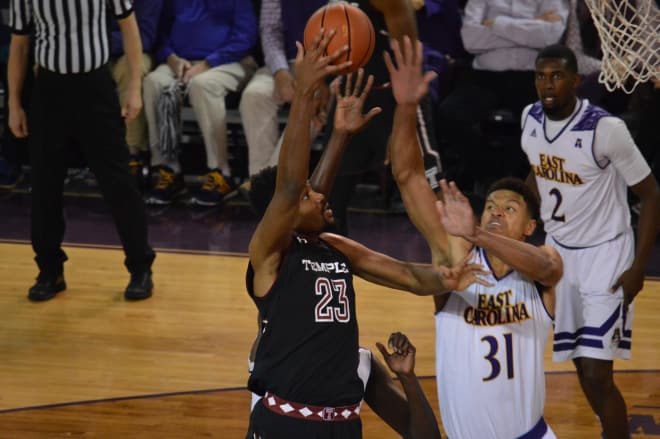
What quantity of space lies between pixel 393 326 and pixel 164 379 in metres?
1.50

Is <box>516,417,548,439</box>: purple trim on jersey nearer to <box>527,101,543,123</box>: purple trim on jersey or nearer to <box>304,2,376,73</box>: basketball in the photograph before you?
<box>304,2,376,73</box>: basketball

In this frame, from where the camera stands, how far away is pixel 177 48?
386 inches

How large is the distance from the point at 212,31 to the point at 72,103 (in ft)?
10.1

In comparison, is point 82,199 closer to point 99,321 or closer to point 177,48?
point 177,48

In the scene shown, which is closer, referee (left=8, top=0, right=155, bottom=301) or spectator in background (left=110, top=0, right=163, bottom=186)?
referee (left=8, top=0, right=155, bottom=301)

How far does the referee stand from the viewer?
267 inches

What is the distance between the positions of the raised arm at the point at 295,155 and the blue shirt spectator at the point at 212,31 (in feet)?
19.5

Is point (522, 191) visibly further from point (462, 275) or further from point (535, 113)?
point (535, 113)

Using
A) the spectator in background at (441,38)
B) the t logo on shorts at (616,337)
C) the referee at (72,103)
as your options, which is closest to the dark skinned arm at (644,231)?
the t logo on shorts at (616,337)

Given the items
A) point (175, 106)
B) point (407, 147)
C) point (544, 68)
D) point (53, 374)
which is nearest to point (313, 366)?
point (407, 147)

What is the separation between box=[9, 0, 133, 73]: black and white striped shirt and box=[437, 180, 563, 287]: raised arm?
11.8 ft

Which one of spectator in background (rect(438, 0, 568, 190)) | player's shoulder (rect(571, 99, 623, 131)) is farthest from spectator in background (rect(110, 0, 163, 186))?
player's shoulder (rect(571, 99, 623, 131))

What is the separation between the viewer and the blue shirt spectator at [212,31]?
9.59m

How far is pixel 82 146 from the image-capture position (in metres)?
6.95
